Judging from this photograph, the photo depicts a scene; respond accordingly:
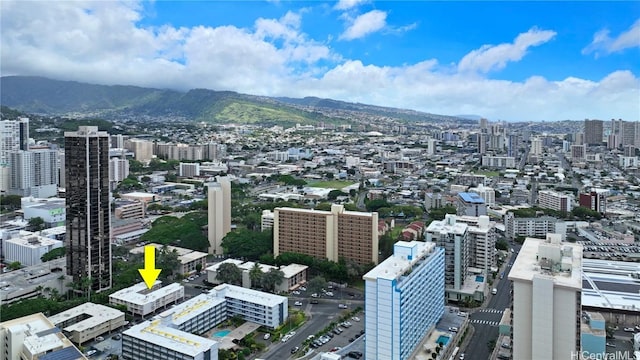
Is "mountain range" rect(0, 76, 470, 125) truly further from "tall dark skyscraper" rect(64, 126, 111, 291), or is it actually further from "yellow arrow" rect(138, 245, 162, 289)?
"tall dark skyscraper" rect(64, 126, 111, 291)

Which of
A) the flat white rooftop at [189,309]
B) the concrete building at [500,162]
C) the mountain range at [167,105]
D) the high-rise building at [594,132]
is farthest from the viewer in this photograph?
the mountain range at [167,105]

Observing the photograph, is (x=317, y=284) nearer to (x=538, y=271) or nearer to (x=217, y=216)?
(x=217, y=216)

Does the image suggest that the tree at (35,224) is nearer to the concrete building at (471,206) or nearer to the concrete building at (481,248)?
the concrete building at (481,248)

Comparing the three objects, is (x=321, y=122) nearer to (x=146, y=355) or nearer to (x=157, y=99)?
(x=157, y=99)

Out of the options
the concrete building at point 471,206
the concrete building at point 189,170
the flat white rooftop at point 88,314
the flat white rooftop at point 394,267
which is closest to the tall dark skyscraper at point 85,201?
the flat white rooftop at point 88,314

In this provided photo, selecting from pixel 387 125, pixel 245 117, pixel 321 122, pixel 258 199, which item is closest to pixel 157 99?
pixel 245 117

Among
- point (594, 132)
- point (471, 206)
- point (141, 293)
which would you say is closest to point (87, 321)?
point (141, 293)

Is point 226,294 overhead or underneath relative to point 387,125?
underneath
